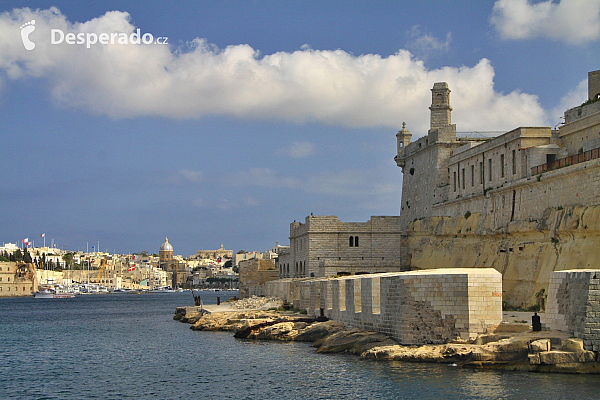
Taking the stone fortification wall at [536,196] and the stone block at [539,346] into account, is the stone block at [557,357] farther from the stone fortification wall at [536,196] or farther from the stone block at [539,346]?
the stone fortification wall at [536,196]

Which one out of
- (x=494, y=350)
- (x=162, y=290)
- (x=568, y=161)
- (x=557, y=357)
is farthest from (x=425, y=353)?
(x=162, y=290)

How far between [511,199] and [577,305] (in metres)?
16.1

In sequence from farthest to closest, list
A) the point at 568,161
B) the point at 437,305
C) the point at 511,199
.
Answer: the point at 511,199 < the point at 568,161 < the point at 437,305

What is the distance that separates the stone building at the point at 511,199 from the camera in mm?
27594

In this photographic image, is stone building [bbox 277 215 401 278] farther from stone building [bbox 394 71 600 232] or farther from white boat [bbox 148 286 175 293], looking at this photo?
white boat [bbox 148 286 175 293]

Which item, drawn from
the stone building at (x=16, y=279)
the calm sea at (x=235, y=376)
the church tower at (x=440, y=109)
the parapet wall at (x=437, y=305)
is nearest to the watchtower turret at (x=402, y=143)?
the church tower at (x=440, y=109)

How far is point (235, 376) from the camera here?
2042cm

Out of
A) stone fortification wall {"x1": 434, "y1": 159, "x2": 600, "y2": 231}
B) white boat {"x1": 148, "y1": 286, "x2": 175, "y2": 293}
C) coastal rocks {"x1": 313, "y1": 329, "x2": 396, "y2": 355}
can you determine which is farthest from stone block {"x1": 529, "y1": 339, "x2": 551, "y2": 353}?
white boat {"x1": 148, "y1": 286, "x2": 175, "y2": 293}

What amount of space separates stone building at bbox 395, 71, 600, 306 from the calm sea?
10358 mm

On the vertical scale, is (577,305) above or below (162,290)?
above

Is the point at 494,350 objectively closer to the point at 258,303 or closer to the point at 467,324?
the point at 467,324

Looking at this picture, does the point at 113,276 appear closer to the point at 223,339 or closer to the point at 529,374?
the point at 223,339

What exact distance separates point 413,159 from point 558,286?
28949 millimetres

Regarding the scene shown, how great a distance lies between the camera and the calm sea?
1658 centimetres
